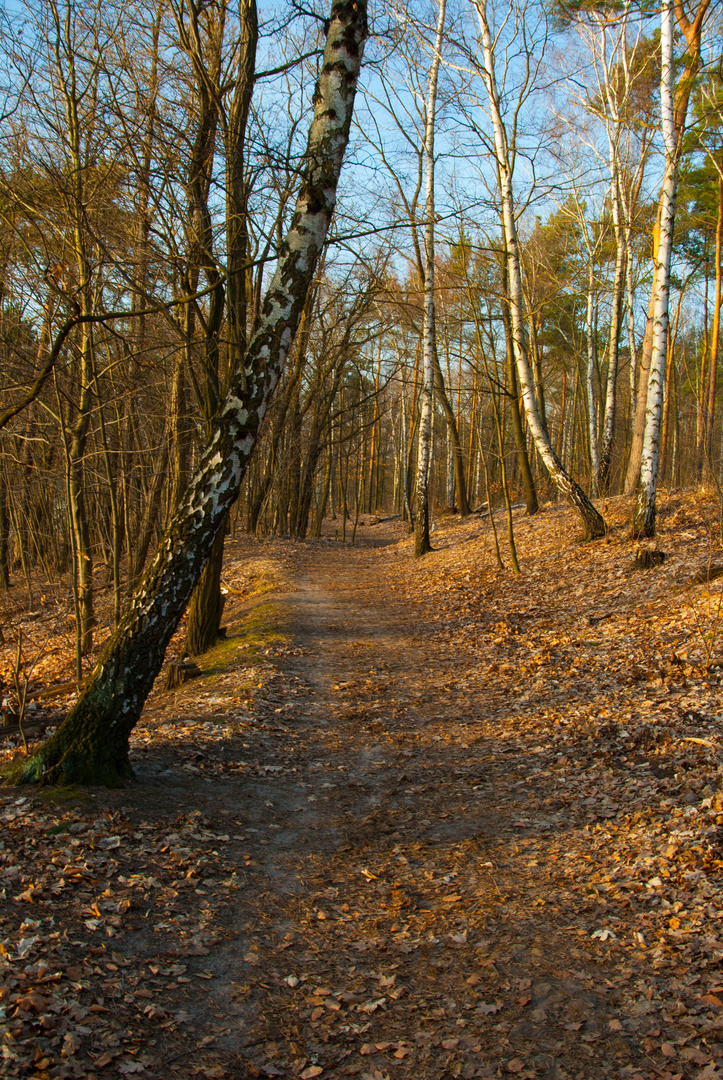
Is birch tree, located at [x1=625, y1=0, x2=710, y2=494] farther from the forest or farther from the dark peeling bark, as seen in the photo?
the dark peeling bark

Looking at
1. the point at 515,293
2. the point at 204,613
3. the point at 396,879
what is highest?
the point at 515,293

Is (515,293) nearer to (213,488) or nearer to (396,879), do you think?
(213,488)

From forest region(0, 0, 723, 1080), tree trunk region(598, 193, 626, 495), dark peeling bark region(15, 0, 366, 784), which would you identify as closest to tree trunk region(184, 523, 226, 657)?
forest region(0, 0, 723, 1080)

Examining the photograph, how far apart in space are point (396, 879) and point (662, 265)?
10.4 m

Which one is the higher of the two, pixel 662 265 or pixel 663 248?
pixel 663 248

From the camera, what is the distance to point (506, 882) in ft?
12.9

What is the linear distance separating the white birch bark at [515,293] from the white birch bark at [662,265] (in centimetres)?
171

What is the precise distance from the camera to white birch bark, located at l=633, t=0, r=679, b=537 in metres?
10.2

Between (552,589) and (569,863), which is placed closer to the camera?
(569,863)

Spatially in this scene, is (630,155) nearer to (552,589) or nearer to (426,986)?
(552,589)

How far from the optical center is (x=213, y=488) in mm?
4785

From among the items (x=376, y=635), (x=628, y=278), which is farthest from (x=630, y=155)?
(x=376, y=635)

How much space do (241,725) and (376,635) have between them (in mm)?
4102

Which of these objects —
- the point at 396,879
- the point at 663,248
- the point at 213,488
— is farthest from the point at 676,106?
the point at 396,879
